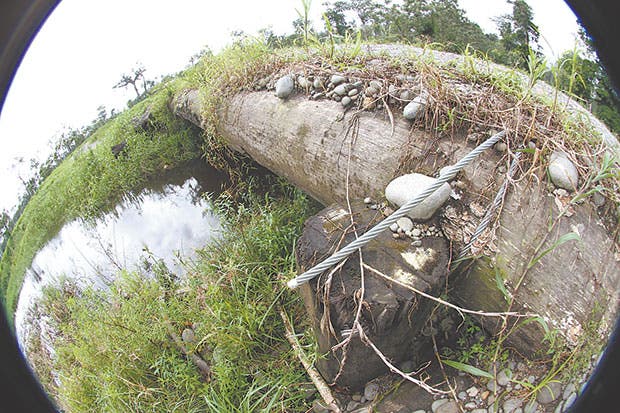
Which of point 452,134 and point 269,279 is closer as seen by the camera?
point 452,134

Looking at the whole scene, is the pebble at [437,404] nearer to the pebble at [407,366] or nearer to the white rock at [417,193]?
the pebble at [407,366]

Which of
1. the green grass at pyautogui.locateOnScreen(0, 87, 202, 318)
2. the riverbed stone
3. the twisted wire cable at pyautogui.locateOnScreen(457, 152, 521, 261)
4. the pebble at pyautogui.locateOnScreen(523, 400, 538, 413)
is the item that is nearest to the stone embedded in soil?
the pebble at pyautogui.locateOnScreen(523, 400, 538, 413)

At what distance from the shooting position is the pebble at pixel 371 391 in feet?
4.95

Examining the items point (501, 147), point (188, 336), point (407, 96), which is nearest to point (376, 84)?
point (407, 96)

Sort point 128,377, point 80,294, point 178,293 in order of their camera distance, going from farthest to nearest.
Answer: point 80,294, point 178,293, point 128,377

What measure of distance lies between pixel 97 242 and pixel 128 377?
2333 millimetres

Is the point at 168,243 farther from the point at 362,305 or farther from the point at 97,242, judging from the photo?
the point at 362,305

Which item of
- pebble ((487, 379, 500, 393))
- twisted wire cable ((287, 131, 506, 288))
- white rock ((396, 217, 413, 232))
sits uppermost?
twisted wire cable ((287, 131, 506, 288))

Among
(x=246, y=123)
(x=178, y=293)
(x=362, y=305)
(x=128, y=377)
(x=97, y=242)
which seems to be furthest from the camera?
(x=97, y=242)

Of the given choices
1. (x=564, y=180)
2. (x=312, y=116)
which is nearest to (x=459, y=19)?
(x=312, y=116)

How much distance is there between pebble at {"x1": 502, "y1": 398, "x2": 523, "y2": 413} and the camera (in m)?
1.24

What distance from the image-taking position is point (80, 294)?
142 inches

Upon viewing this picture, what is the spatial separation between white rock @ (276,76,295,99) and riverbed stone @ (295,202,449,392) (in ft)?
4.80

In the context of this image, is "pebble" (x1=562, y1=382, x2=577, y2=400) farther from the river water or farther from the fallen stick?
the river water
